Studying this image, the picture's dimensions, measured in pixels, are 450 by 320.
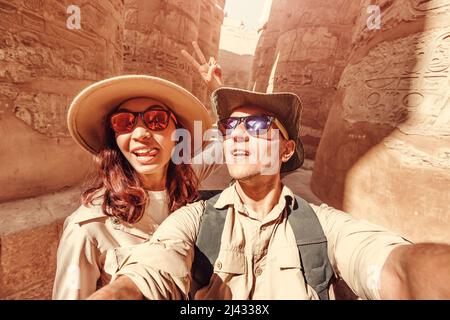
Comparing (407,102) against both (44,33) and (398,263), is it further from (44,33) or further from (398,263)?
(44,33)

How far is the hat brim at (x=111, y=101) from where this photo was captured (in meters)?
1.41

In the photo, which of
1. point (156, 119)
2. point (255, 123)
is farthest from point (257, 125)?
point (156, 119)

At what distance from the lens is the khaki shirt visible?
3.27 feet

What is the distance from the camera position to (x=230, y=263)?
1259 millimetres

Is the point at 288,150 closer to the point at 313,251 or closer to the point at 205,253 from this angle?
the point at 313,251

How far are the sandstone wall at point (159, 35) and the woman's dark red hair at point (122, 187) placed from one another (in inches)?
194

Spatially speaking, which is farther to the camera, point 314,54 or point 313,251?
point 314,54

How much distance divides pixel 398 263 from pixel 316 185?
8.14 ft

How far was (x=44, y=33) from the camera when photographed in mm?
1783

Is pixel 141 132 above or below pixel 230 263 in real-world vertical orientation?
above

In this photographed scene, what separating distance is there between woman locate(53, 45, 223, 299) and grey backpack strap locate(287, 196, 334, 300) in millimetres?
879

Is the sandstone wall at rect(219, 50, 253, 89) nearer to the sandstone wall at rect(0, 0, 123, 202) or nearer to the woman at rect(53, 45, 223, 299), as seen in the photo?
the sandstone wall at rect(0, 0, 123, 202)

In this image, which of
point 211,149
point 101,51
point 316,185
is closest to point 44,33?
point 101,51

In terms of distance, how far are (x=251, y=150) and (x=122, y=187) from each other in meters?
0.98
